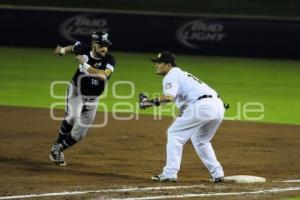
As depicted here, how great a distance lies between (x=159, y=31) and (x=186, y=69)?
11.0ft

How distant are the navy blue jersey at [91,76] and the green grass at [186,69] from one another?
5.55 metres

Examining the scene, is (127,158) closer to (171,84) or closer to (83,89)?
(83,89)

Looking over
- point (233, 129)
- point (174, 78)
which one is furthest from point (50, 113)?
point (174, 78)

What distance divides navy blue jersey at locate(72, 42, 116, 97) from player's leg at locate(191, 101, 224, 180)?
5.64ft

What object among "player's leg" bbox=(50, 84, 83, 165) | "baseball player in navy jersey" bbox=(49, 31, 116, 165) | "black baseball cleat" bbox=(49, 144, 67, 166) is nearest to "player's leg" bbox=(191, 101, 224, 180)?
"baseball player in navy jersey" bbox=(49, 31, 116, 165)

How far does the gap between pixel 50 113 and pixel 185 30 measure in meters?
10.4

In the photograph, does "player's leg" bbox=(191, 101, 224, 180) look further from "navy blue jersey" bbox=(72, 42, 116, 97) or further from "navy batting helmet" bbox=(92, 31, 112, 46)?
"navy batting helmet" bbox=(92, 31, 112, 46)

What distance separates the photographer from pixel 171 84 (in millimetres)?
10148

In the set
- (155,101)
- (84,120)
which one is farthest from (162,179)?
(84,120)

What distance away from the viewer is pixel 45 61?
25.0 metres

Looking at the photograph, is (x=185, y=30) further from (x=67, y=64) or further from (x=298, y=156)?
(x=298, y=156)

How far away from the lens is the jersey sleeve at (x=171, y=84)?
1012 centimetres

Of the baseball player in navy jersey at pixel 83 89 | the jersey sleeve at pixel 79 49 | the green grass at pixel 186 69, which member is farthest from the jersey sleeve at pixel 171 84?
the green grass at pixel 186 69

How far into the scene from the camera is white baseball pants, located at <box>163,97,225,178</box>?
34.0ft
